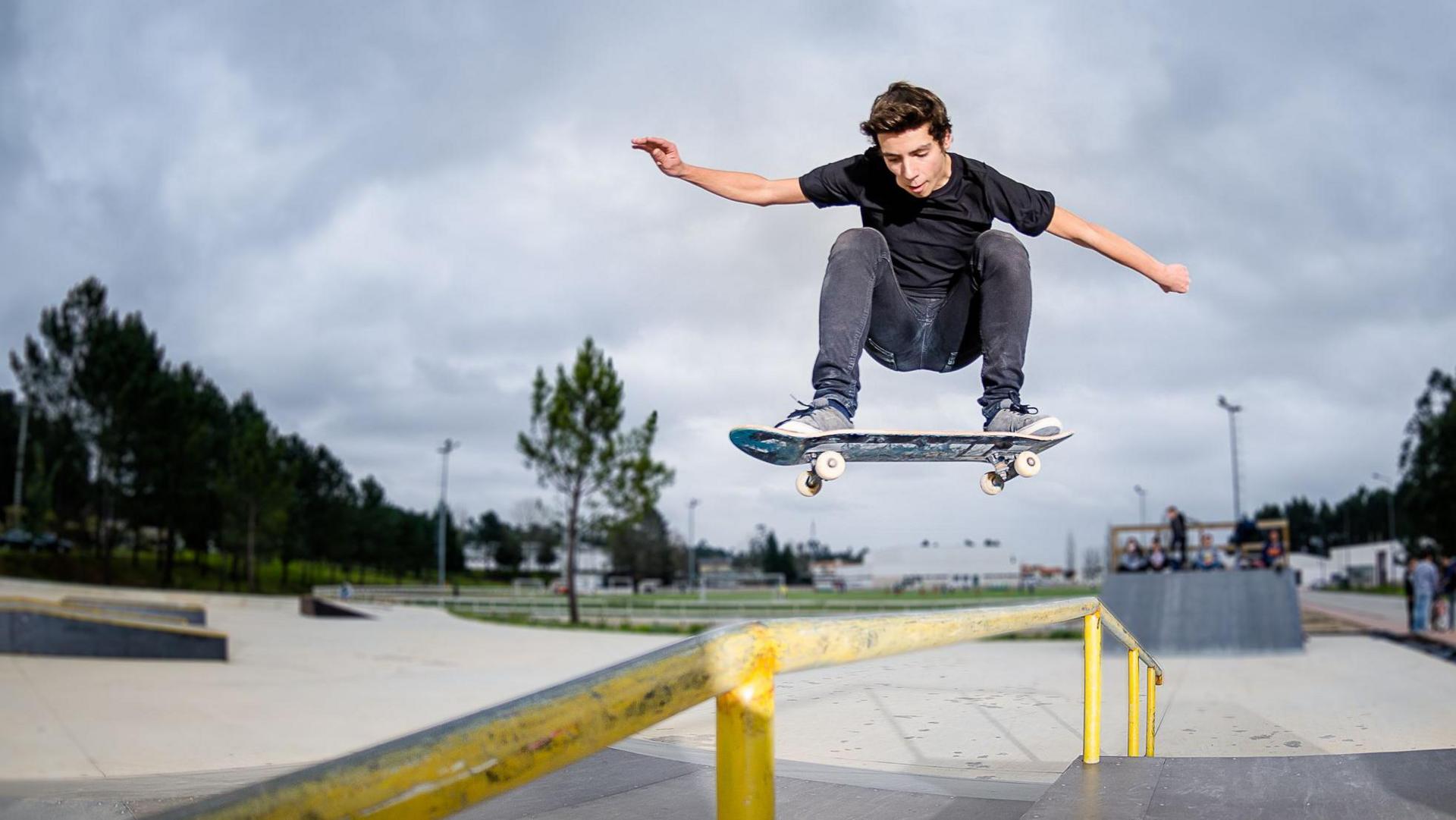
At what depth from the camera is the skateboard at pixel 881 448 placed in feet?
10.3

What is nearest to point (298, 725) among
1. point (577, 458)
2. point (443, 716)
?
point (443, 716)

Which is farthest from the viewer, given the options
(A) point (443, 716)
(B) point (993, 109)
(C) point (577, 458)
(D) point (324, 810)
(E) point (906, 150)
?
(C) point (577, 458)

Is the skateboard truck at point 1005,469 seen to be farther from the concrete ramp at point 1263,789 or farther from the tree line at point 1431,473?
the tree line at point 1431,473

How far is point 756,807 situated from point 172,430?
50029 mm

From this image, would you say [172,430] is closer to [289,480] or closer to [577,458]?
[289,480]

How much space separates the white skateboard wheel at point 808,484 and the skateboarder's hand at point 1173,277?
151 cm

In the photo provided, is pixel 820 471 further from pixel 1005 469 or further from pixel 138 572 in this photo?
pixel 138 572

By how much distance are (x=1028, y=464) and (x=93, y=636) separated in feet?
56.4

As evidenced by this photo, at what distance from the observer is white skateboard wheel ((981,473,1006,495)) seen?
3717 millimetres

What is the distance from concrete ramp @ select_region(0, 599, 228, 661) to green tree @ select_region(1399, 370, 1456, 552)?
189 feet

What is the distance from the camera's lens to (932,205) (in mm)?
3342

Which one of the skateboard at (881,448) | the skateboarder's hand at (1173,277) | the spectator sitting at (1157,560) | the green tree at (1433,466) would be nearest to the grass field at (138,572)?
the spectator sitting at (1157,560)

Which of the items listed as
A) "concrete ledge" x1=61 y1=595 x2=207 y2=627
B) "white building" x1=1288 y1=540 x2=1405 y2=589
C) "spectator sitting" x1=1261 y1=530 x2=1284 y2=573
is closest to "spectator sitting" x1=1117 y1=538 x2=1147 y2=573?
"spectator sitting" x1=1261 y1=530 x2=1284 y2=573

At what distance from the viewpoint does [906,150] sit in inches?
118
